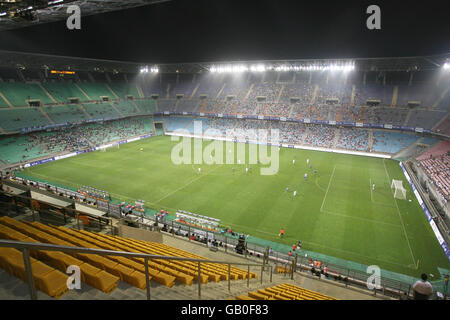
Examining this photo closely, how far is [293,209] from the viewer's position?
24.8 meters

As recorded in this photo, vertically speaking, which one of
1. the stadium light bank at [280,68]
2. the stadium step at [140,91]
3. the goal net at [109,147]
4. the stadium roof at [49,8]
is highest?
the stadium light bank at [280,68]

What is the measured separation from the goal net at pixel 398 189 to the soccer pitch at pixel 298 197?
0.57 metres

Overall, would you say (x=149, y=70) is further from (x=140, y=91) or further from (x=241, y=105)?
(x=241, y=105)

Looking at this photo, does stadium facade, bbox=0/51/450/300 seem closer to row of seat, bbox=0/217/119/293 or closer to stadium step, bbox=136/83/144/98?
stadium step, bbox=136/83/144/98

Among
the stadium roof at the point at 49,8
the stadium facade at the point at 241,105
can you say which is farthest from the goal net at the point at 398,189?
the stadium roof at the point at 49,8

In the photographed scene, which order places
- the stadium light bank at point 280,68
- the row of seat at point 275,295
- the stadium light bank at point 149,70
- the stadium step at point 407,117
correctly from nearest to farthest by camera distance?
1. the row of seat at point 275,295
2. the stadium step at point 407,117
3. the stadium light bank at point 280,68
4. the stadium light bank at point 149,70

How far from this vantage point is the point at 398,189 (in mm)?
29234

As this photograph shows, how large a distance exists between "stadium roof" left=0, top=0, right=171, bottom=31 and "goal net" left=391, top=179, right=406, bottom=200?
30.8 m

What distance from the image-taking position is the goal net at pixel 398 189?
27.6 meters

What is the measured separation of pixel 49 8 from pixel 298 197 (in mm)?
31518

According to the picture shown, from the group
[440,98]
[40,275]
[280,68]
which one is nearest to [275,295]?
[40,275]

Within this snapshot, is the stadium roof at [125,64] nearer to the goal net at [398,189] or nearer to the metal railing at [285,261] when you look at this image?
the goal net at [398,189]

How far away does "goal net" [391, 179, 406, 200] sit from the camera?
90.6 feet

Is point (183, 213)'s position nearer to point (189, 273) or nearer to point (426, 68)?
point (189, 273)
